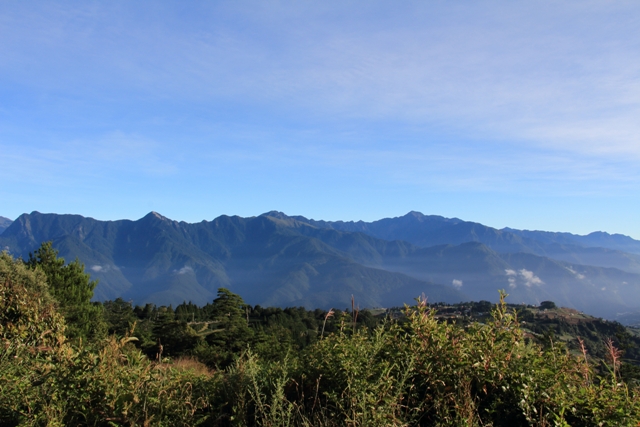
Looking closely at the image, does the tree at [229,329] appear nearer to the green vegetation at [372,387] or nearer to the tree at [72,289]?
the tree at [72,289]

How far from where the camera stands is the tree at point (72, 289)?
22478mm

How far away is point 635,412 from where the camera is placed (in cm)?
321

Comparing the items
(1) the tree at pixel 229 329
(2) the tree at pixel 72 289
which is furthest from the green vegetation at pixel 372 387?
(2) the tree at pixel 72 289

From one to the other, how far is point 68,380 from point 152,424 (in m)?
1.08

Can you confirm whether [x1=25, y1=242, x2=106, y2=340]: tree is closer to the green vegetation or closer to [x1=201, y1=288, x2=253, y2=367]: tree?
[x1=201, y1=288, x2=253, y2=367]: tree

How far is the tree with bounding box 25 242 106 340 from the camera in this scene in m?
22.5

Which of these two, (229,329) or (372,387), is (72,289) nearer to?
(229,329)

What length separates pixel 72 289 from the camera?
24188 millimetres

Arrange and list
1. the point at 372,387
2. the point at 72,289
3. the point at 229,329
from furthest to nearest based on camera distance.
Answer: the point at 229,329
the point at 72,289
the point at 372,387

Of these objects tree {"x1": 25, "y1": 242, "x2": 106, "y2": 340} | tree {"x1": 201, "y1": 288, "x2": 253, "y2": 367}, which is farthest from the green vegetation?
tree {"x1": 25, "y1": 242, "x2": 106, "y2": 340}

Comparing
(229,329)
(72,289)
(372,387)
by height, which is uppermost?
(372,387)

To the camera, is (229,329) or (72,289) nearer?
(72,289)

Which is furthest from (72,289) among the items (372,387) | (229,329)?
(372,387)

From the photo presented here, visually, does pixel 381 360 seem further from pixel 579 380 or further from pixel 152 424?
pixel 152 424
